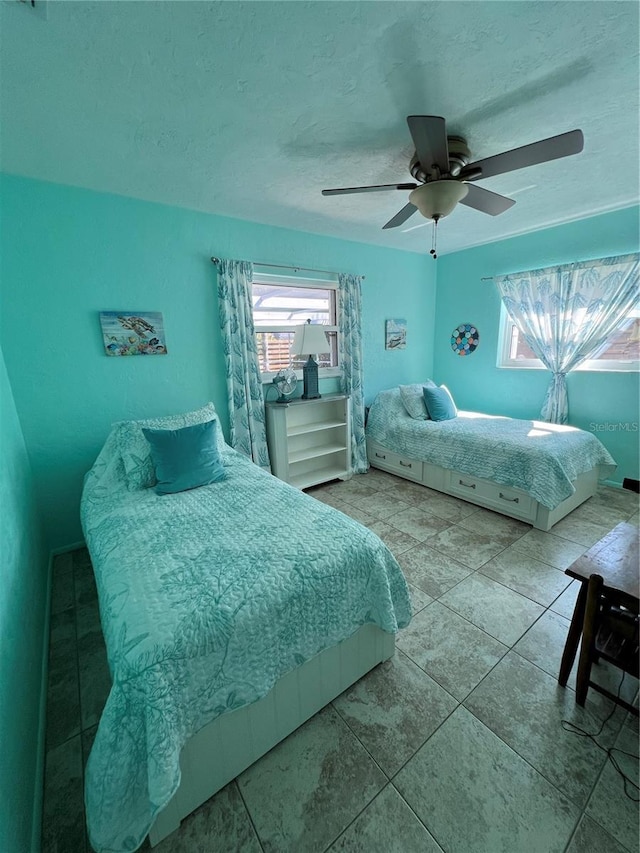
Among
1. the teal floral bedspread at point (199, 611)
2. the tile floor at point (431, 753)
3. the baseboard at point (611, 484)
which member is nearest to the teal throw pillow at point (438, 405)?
the baseboard at point (611, 484)

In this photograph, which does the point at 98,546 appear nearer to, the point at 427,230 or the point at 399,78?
the point at 399,78

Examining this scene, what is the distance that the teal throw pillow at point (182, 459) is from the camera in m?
2.02

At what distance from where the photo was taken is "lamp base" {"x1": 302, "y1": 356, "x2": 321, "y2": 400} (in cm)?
330

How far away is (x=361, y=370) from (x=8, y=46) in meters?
3.09

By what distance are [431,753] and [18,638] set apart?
158 centimetres

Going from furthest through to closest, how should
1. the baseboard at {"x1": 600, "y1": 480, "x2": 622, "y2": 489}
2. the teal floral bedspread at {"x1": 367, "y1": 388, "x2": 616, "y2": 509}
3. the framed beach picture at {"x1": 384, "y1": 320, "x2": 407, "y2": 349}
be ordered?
the framed beach picture at {"x1": 384, "y1": 320, "x2": 407, "y2": 349} → the baseboard at {"x1": 600, "y1": 480, "x2": 622, "y2": 489} → the teal floral bedspread at {"x1": 367, "y1": 388, "x2": 616, "y2": 509}

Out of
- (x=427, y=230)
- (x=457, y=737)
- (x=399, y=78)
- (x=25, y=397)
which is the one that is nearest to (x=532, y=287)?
(x=427, y=230)

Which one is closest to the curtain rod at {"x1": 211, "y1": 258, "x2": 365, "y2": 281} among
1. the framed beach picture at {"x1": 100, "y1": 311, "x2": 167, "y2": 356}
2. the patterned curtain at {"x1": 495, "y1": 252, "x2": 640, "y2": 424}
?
the framed beach picture at {"x1": 100, "y1": 311, "x2": 167, "y2": 356}

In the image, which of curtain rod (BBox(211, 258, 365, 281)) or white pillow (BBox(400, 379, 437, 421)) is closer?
curtain rod (BBox(211, 258, 365, 281))

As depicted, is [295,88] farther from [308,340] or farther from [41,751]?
[41,751]

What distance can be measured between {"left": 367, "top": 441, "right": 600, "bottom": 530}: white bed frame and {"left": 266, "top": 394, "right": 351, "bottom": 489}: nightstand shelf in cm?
58

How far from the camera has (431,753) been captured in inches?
47.3

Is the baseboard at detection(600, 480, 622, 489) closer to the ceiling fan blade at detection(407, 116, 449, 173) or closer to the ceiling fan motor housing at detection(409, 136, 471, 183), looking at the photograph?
the ceiling fan motor housing at detection(409, 136, 471, 183)

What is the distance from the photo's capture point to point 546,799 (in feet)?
3.51
